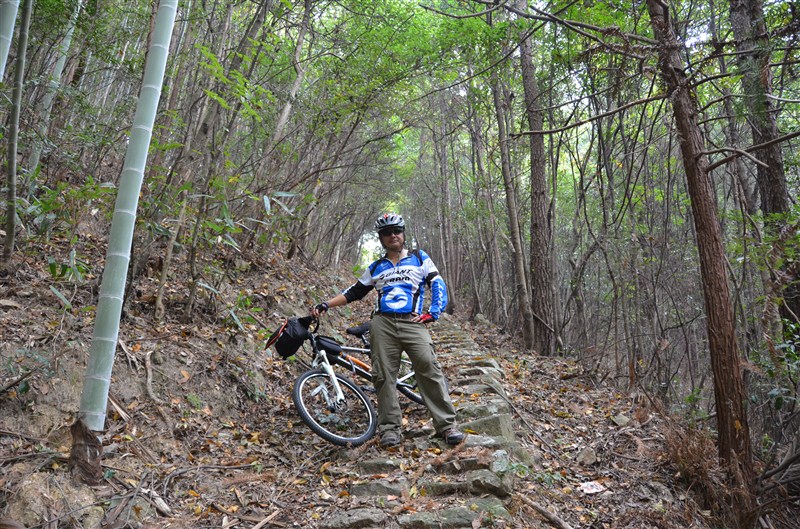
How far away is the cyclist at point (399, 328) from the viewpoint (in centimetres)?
404

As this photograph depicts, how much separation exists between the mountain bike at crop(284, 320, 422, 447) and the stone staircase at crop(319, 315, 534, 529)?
26cm

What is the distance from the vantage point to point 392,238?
4.23 metres

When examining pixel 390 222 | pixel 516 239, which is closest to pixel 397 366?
pixel 390 222

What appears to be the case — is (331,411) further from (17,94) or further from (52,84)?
(52,84)

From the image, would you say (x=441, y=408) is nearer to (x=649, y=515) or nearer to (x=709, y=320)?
(x=649, y=515)

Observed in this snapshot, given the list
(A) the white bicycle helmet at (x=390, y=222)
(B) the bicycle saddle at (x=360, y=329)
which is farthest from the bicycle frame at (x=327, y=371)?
(A) the white bicycle helmet at (x=390, y=222)

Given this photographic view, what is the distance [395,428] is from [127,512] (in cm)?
193

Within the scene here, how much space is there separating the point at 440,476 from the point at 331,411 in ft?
3.81

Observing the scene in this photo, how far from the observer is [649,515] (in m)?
3.31

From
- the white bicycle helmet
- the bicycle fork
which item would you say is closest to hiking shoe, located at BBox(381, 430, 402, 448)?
the bicycle fork

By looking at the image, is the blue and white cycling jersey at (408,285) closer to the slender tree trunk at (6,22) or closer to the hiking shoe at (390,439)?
the hiking shoe at (390,439)

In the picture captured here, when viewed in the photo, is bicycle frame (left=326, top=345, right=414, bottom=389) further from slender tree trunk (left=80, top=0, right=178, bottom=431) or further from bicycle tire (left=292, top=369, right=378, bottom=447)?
slender tree trunk (left=80, top=0, right=178, bottom=431)

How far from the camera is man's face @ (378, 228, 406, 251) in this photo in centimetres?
423

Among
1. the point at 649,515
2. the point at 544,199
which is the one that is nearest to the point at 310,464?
the point at 649,515
